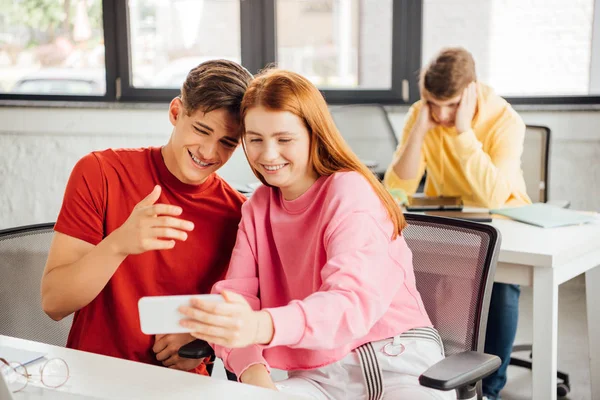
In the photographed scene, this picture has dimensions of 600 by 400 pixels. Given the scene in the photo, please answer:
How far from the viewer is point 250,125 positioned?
1434 millimetres

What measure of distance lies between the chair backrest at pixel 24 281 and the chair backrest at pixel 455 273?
78cm

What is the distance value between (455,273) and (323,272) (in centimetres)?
35

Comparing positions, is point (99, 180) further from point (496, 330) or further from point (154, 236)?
point (496, 330)

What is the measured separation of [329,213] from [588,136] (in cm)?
289

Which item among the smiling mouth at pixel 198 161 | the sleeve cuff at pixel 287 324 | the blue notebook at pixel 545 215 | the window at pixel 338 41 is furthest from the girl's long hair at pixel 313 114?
the window at pixel 338 41

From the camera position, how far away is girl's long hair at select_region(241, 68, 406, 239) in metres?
1.42

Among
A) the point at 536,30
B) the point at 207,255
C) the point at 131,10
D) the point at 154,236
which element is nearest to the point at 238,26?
the point at 131,10

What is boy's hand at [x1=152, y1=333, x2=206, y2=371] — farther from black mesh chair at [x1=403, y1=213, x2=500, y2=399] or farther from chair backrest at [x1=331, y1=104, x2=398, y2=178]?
chair backrest at [x1=331, y1=104, x2=398, y2=178]

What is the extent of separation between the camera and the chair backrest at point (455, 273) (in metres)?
1.50

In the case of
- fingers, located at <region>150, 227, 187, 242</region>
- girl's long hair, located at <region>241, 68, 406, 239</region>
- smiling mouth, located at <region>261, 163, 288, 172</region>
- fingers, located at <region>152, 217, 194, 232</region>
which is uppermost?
girl's long hair, located at <region>241, 68, 406, 239</region>

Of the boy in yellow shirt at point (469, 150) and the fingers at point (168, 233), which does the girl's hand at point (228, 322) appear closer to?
the fingers at point (168, 233)

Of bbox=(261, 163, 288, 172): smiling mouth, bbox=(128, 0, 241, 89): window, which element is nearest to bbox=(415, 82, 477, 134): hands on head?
bbox=(261, 163, 288, 172): smiling mouth

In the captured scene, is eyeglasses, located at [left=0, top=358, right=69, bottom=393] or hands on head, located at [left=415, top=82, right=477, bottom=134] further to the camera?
hands on head, located at [left=415, top=82, right=477, bottom=134]

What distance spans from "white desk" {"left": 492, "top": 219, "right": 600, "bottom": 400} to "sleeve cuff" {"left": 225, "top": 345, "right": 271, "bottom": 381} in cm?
82
